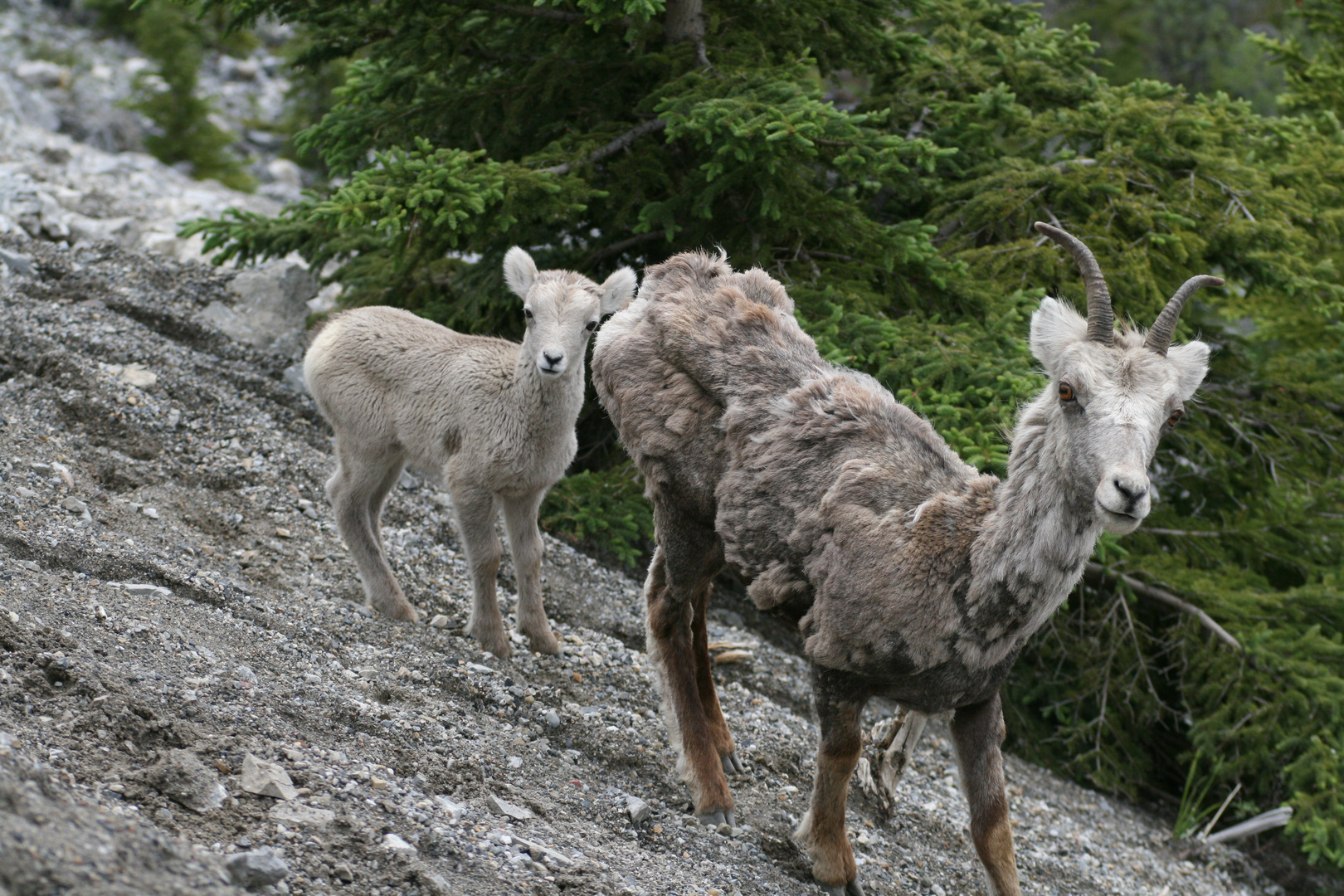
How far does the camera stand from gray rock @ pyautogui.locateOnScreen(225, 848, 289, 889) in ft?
11.3

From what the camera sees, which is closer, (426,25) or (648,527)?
(648,527)

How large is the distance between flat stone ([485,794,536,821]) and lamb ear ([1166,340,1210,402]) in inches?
127

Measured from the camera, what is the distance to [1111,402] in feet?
13.7

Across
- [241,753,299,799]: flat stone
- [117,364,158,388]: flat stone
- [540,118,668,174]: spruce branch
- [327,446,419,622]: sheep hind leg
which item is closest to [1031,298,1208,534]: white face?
[241,753,299,799]: flat stone

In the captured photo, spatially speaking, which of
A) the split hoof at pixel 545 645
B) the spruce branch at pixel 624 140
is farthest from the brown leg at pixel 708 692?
the spruce branch at pixel 624 140

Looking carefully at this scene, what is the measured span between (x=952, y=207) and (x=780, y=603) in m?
5.69

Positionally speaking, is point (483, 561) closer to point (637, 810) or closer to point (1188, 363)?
point (637, 810)

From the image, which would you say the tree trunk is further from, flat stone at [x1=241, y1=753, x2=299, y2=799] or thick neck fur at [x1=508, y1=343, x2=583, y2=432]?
flat stone at [x1=241, y1=753, x2=299, y2=799]

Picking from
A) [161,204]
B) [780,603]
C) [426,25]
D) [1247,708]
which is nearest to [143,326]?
[426,25]

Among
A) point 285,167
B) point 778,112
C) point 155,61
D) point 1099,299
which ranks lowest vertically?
point 285,167

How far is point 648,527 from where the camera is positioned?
318 inches

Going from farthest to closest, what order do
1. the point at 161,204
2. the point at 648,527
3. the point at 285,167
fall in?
the point at 285,167
the point at 161,204
the point at 648,527

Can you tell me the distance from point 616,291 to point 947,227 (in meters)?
4.10

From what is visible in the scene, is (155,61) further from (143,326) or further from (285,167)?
(143,326)
